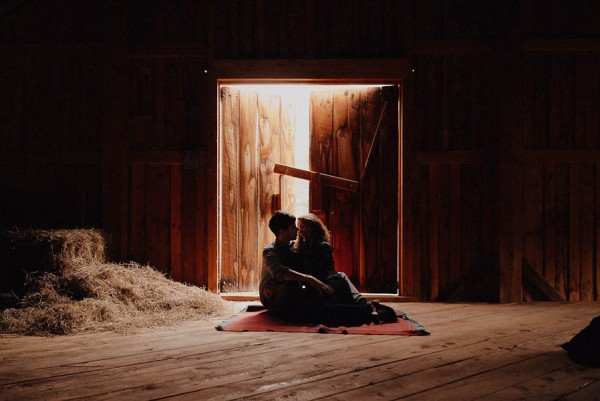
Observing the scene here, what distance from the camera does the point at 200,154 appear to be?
6297 millimetres

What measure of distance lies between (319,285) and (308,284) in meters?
0.16

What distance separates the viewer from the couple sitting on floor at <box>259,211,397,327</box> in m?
4.66

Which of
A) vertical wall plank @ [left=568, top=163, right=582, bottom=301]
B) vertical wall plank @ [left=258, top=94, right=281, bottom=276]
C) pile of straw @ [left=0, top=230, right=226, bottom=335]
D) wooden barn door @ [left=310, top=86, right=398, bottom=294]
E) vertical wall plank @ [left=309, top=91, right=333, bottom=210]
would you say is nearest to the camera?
pile of straw @ [left=0, top=230, right=226, bottom=335]

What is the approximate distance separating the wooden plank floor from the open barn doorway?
2.03 metres

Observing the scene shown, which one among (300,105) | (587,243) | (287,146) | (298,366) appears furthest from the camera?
(300,105)

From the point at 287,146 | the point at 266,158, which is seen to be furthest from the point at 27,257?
the point at 287,146

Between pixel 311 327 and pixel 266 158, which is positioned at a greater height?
pixel 266 158

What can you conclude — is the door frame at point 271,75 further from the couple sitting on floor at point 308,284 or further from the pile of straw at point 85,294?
the couple sitting on floor at point 308,284

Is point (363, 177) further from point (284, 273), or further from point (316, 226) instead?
point (284, 273)

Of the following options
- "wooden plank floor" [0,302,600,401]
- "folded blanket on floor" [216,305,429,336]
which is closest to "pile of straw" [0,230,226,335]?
"wooden plank floor" [0,302,600,401]

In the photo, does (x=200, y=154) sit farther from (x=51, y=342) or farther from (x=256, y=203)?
(x=51, y=342)

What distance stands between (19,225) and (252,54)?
339 cm

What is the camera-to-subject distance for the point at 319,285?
4.72 m

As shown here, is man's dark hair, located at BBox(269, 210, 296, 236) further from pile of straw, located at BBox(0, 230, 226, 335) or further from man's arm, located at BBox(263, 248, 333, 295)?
pile of straw, located at BBox(0, 230, 226, 335)
